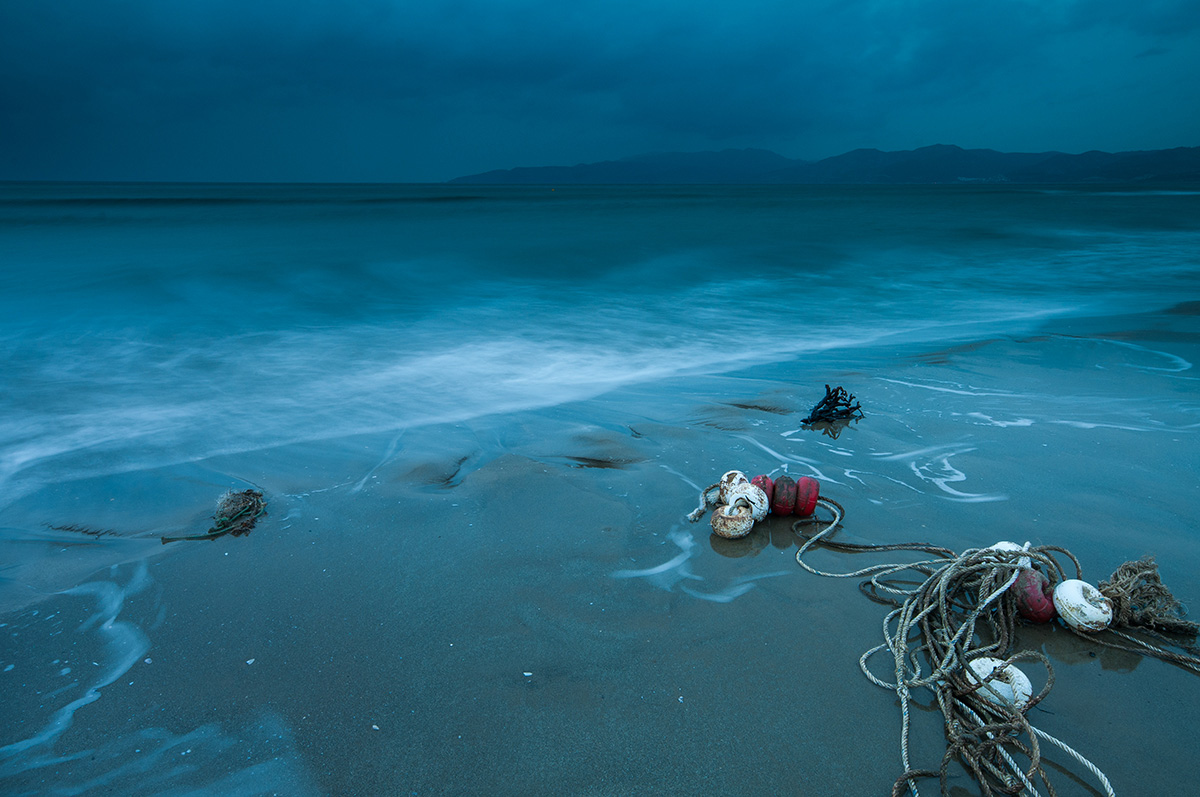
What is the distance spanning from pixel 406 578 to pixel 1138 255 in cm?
2219

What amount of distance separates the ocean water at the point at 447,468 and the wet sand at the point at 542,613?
0.06 ft

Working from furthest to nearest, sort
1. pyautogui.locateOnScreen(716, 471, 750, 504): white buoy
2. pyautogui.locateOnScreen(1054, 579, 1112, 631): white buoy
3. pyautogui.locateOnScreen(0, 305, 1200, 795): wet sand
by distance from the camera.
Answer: pyautogui.locateOnScreen(716, 471, 750, 504): white buoy
pyautogui.locateOnScreen(1054, 579, 1112, 631): white buoy
pyautogui.locateOnScreen(0, 305, 1200, 795): wet sand

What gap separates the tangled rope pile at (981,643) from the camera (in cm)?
205

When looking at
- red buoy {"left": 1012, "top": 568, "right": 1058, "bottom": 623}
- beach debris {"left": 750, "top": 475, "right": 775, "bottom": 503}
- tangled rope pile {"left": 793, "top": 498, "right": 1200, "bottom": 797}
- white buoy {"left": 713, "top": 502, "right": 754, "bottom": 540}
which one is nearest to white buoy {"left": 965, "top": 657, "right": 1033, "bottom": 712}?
tangled rope pile {"left": 793, "top": 498, "right": 1200, "bottom": 797}

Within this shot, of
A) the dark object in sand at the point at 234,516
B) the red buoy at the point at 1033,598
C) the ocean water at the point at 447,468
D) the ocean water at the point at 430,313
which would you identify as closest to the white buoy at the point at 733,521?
the ocean water at the point at 447,468

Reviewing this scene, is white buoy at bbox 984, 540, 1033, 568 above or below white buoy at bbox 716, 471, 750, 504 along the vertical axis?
above

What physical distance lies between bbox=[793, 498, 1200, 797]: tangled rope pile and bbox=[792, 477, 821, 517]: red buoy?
1.11 feet

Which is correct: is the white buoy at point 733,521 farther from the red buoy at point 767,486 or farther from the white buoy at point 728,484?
the red buoy at point 767,486

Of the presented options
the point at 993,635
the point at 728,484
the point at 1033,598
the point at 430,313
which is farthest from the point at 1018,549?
the point at 430,313

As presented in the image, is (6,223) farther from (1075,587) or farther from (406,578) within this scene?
(1075,587)

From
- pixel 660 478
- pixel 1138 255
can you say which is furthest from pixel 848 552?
pixel 1138 255

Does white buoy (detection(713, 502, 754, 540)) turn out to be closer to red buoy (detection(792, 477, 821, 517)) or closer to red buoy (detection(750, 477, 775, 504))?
red buoy (detection(750, 477, 775, 504))

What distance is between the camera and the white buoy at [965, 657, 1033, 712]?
7.11 ft

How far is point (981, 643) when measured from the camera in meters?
2.62
